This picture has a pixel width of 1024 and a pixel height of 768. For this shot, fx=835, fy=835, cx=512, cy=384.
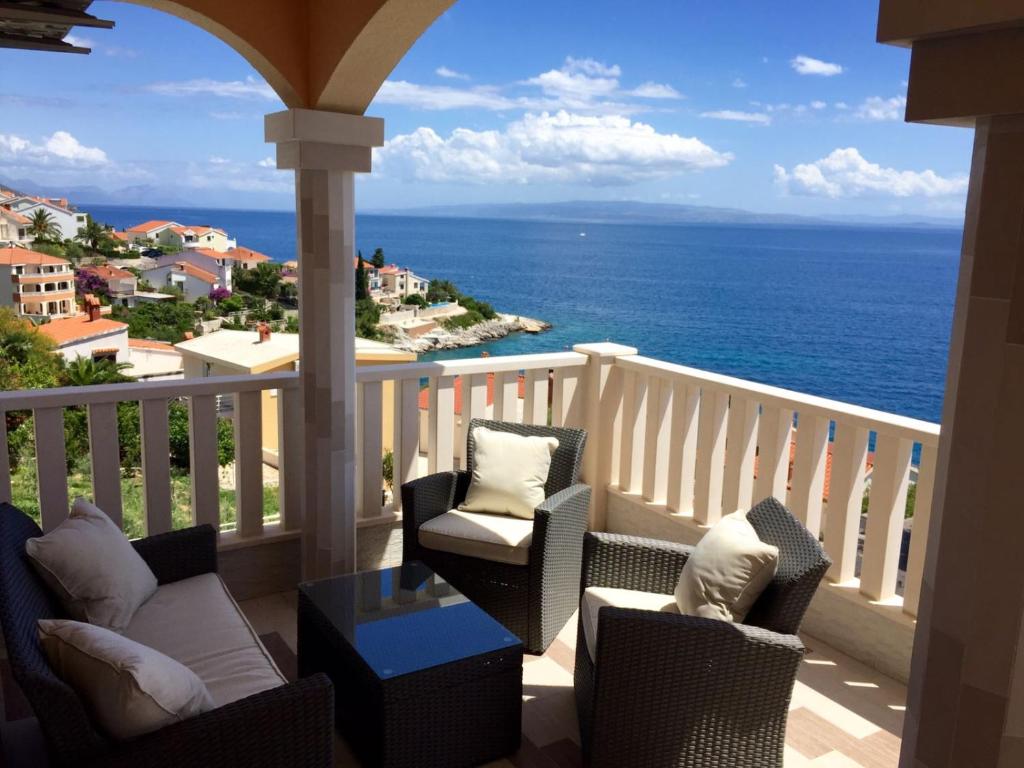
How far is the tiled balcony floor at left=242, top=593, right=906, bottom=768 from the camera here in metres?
2.71

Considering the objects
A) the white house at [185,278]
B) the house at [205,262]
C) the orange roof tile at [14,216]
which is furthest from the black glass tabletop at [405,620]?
the orange roof tile at [14,216]

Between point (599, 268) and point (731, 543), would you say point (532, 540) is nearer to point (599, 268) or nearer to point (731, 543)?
point (731, 543)

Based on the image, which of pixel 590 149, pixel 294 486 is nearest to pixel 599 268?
pixel 590 149

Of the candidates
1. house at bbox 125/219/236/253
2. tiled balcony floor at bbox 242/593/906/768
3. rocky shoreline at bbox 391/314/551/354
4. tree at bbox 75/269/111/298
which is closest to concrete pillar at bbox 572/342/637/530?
tiled balcony floor at bbox 242/593/906/768

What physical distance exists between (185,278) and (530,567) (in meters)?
17.6

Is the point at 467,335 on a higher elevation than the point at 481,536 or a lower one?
lower

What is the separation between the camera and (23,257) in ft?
62.6

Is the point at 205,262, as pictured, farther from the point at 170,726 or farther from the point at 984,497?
the point at 984,497

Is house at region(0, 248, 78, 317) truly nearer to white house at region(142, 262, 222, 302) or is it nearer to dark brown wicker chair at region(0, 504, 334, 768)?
white house at region(142, 262, 222, 302)

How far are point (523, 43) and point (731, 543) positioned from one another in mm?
45675

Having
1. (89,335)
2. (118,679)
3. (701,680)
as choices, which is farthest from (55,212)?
(701,680)

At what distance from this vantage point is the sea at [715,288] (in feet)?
114

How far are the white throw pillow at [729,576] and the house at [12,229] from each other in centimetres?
2103

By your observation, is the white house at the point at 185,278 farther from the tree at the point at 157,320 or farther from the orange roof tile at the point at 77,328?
the orange roof tile at the point at 77,328
